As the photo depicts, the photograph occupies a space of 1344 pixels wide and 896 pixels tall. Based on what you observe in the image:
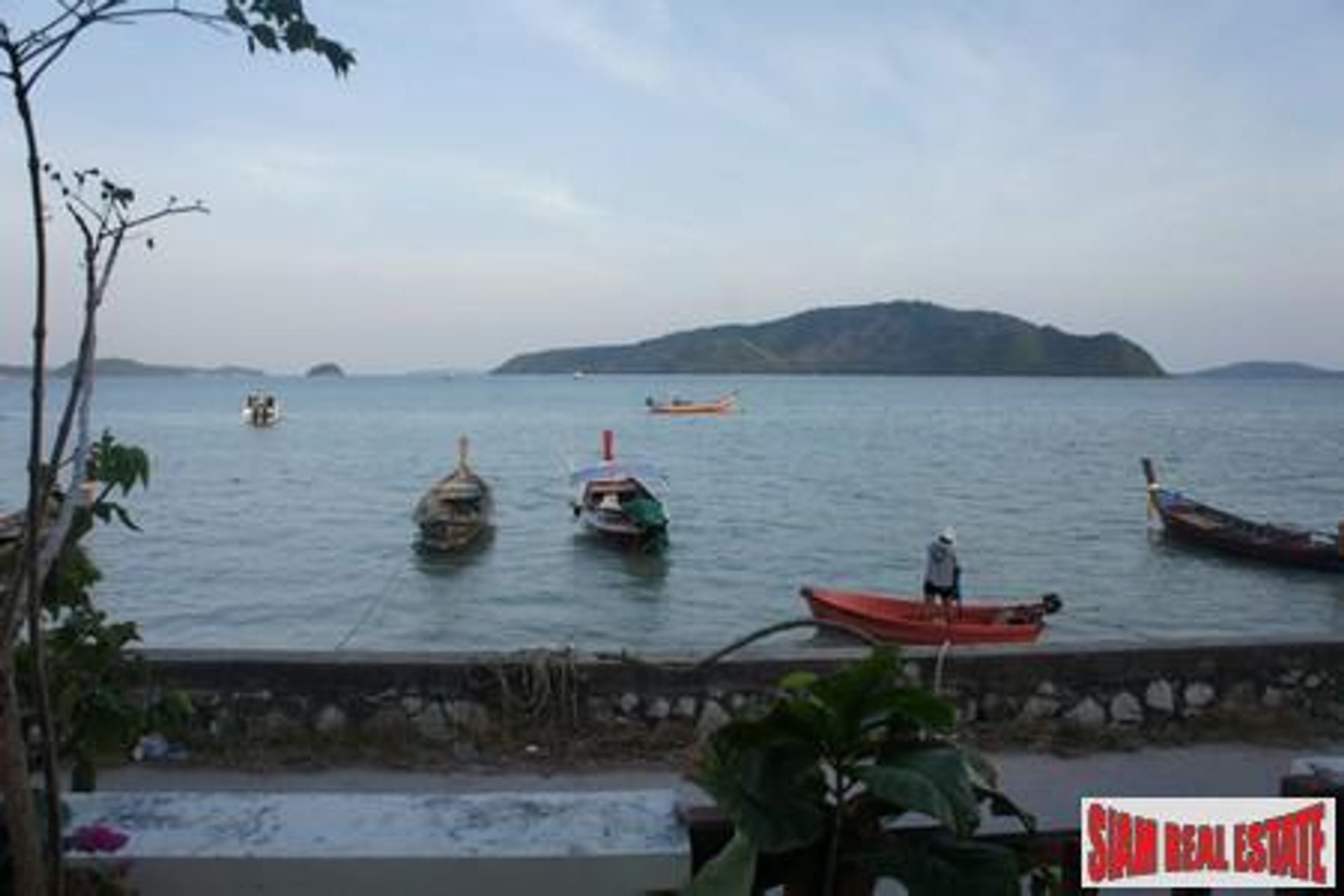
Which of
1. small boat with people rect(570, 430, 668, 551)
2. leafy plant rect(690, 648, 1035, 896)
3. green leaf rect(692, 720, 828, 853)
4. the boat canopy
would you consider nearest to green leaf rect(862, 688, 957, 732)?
leafy plant rect(690, 648, 1035, 896)

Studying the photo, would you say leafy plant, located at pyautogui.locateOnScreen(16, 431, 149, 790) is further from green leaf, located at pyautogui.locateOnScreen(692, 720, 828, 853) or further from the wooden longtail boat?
the wooden longtail boat

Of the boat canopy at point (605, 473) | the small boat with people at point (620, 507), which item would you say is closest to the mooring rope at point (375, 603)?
the small boat with people at point (620, 507)

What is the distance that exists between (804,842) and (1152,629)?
803 inches

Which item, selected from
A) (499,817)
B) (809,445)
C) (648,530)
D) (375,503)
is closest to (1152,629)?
(648,530)

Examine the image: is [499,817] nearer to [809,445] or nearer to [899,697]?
[899,697]

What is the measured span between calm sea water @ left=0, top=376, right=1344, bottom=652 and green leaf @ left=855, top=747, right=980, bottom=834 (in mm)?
13826

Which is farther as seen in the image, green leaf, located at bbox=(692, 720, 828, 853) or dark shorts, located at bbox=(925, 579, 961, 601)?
dark shorts, located at bbox=(925, 579, 961, 601)

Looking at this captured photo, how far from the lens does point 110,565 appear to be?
27.4m

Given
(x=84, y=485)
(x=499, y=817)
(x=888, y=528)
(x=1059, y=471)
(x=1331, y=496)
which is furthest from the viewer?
(x=1059, y=471)

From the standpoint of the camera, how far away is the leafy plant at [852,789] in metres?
2.13

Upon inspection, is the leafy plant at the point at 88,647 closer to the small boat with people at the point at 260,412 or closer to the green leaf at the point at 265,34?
the green leaf at the point at 265,34

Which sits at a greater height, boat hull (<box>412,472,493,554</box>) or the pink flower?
the pink flower

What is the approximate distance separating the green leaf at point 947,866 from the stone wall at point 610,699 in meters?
4.80
